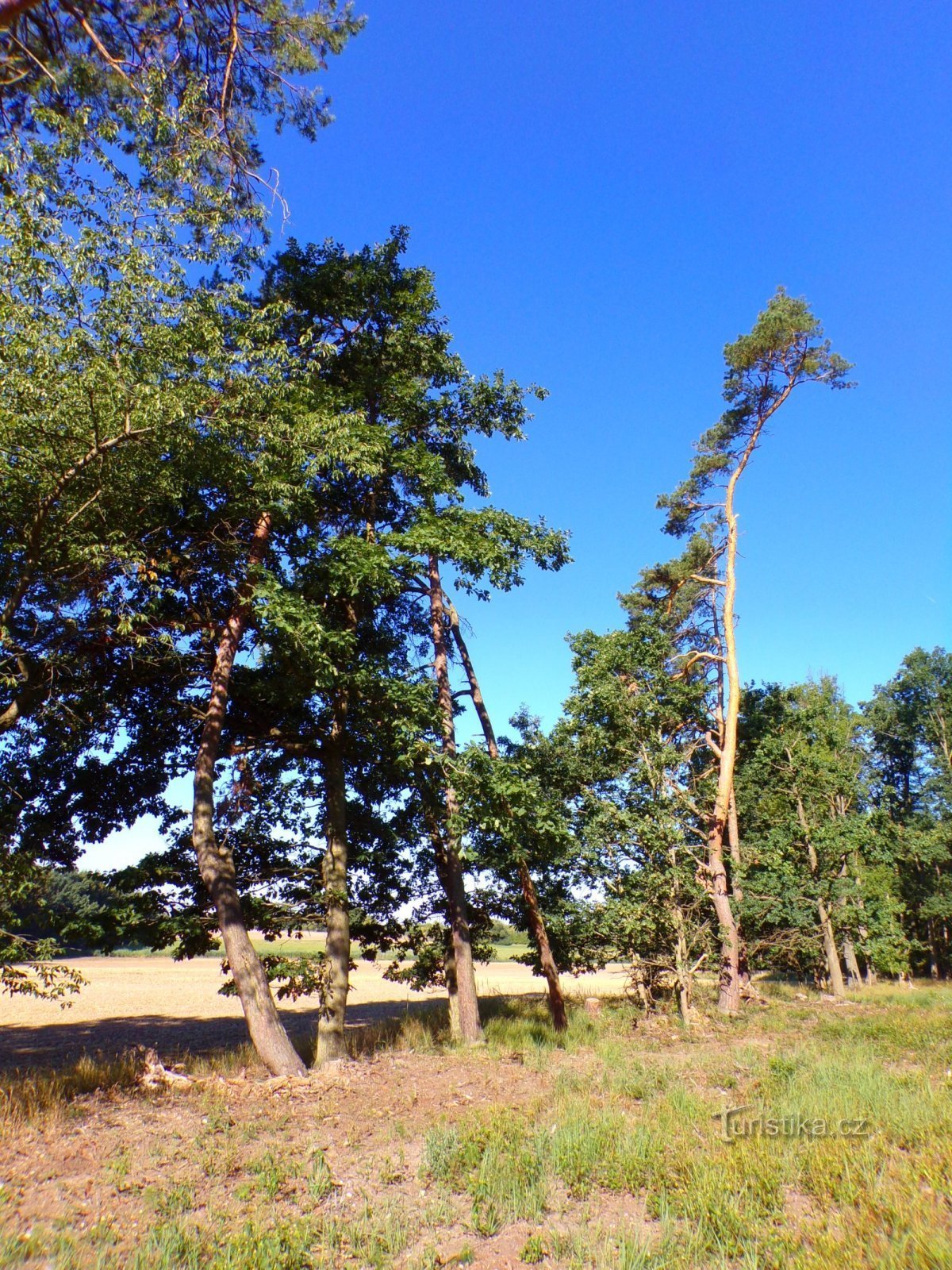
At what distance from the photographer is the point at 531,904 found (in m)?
15.7

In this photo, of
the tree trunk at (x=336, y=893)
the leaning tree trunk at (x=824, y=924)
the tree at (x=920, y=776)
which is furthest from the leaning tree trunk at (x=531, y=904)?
the tree at (x=920, y=776)

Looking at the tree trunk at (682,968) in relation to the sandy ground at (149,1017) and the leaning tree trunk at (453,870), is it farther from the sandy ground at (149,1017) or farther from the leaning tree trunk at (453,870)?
the leaning tree trunk at (453,870)

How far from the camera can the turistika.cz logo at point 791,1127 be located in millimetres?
6883

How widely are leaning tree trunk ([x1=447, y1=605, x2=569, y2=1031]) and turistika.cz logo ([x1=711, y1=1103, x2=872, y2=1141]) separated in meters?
7.61

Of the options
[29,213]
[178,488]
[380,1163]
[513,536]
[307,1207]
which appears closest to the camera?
[307,1207]

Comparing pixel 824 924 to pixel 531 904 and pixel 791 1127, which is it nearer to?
pixel 531 904

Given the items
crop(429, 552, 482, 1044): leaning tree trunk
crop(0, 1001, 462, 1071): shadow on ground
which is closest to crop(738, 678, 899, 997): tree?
crop(429, 552, 482, 1044): leaning tree trunk

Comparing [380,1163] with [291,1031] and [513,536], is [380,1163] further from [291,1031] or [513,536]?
[291,1031]

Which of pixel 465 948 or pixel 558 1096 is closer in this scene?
pixel 558 1096

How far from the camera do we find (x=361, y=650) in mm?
14148

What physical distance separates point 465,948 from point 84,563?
1030cm

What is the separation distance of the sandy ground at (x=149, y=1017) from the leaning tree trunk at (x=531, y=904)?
5.73 ft

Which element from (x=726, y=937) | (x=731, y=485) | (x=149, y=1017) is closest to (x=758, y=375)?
(x=731, y=485)

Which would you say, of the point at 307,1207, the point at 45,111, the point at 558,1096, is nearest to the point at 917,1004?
the point at 558,1096
